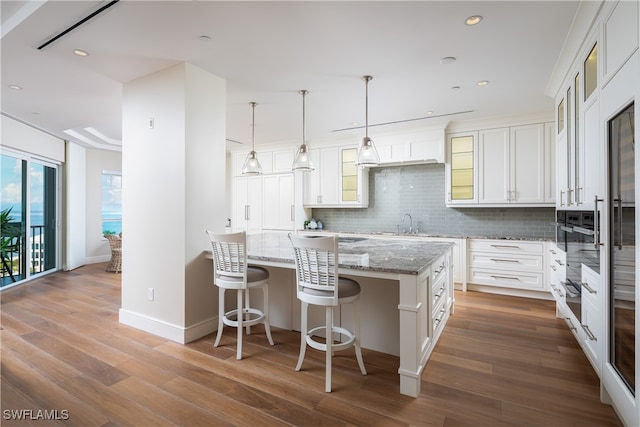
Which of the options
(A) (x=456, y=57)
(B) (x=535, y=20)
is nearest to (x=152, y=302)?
(A) (x=456, y=57)

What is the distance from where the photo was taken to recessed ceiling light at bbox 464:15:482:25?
2.21 m

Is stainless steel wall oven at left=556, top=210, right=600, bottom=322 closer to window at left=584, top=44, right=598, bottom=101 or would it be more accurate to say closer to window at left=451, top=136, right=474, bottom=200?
window at left=584, top=44, right=598, bottom=101

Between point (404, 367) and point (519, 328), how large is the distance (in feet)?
6.20

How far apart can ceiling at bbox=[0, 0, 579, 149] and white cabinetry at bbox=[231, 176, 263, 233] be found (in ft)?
7.66

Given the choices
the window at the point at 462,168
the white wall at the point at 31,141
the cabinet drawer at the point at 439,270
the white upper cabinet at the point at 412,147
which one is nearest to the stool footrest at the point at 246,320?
the cabinet drawer at the point at 439,270

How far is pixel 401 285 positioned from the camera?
6.86 feet

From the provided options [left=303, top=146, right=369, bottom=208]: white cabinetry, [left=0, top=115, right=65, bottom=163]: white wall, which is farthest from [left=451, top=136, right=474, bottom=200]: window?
[left=0, top=115, right=65, bottom=163]: white wall

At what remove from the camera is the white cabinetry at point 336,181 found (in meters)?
5.69

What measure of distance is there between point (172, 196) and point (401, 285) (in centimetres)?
219

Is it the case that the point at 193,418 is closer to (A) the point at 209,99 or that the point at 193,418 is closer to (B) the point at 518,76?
(A) the point at 209,99

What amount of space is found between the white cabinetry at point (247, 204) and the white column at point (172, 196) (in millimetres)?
3144

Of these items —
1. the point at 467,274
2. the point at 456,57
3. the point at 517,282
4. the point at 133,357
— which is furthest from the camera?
the point at 467,274

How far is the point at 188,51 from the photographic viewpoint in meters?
2.71

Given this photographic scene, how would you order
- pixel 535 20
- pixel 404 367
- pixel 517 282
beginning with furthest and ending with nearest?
pixel 517 282 → pixel 535 20 → pixel 404 367
